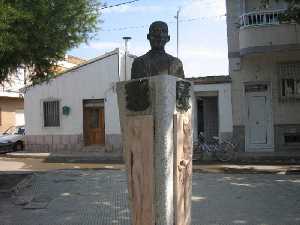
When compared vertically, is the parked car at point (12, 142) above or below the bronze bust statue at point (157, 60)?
below

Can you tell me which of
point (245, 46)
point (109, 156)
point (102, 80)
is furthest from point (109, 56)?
point (245, 46)

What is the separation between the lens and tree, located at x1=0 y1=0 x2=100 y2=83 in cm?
1048

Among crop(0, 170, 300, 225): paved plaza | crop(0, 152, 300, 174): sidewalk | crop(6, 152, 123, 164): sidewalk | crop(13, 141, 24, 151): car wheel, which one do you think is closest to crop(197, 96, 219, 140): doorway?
crop(6, 152, 123, 164): sidewalk

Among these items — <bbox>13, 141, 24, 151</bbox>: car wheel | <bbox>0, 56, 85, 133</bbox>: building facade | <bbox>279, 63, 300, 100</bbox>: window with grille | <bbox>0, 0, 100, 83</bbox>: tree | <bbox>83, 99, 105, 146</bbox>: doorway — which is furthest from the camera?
<bbox>0, 56, 85, 133</bbox>: building facade

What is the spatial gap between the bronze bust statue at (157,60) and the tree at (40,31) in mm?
4384

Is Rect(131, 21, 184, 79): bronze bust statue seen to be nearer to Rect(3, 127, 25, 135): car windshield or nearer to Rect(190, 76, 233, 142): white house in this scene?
Rect(190, 76, 233, 142): white house

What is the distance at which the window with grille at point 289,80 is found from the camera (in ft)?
71.4

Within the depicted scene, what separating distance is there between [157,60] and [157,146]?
1.08 meters

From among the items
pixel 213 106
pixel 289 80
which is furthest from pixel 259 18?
pixel 213 106

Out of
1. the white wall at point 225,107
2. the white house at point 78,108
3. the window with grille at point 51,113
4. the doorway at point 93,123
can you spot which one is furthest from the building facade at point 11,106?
the white wall at point 225,107

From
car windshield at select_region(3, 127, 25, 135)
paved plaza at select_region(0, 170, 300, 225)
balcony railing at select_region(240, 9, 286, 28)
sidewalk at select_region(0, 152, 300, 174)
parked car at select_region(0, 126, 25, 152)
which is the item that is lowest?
paved plaza at select_region(0, 170, 300, 225)

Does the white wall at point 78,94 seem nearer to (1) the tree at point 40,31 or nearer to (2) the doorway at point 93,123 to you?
(2) the doorway at point 93,123

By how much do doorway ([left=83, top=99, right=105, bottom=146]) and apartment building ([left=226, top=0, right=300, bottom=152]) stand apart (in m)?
7.56

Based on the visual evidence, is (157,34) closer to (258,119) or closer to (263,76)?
(263,76)
